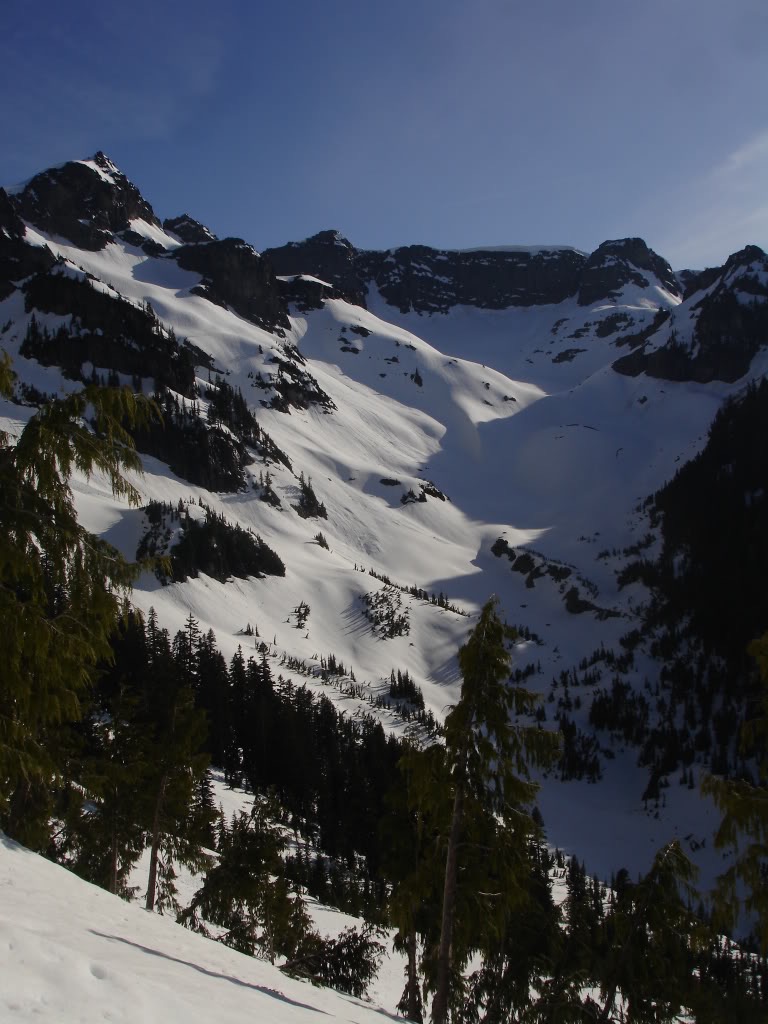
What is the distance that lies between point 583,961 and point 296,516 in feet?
413

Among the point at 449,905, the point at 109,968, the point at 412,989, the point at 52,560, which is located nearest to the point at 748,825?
the point at 449,905

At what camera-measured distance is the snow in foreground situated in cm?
619

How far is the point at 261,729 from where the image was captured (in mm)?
58375

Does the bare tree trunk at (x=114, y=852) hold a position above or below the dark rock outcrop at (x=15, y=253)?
below

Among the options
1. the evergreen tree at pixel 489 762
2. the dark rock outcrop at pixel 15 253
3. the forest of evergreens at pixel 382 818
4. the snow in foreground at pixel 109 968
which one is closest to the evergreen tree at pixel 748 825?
the forest of evergreens at pixel 382 818

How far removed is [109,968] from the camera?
7.02 m

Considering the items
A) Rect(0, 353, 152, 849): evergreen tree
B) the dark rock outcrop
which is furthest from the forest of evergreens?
the dark rock outcrop

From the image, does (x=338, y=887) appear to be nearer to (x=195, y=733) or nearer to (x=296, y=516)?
(x=195, y=733)

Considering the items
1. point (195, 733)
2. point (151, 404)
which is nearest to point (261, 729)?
point (195, 733)

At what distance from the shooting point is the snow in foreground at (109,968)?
6188 millimetres

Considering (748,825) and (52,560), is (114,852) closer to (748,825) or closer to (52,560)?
(52,560)

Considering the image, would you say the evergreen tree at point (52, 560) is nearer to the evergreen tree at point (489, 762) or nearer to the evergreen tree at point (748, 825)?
the evergreen tree at point (489, 762)

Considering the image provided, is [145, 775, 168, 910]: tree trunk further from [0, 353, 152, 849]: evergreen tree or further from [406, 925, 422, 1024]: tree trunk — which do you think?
[0, 353, 152, 849]: evergreen tree

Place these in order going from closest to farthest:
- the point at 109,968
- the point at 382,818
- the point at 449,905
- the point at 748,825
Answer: the point at 109,968, the point at 748,825, the point at 449,905, the point at 382,818
